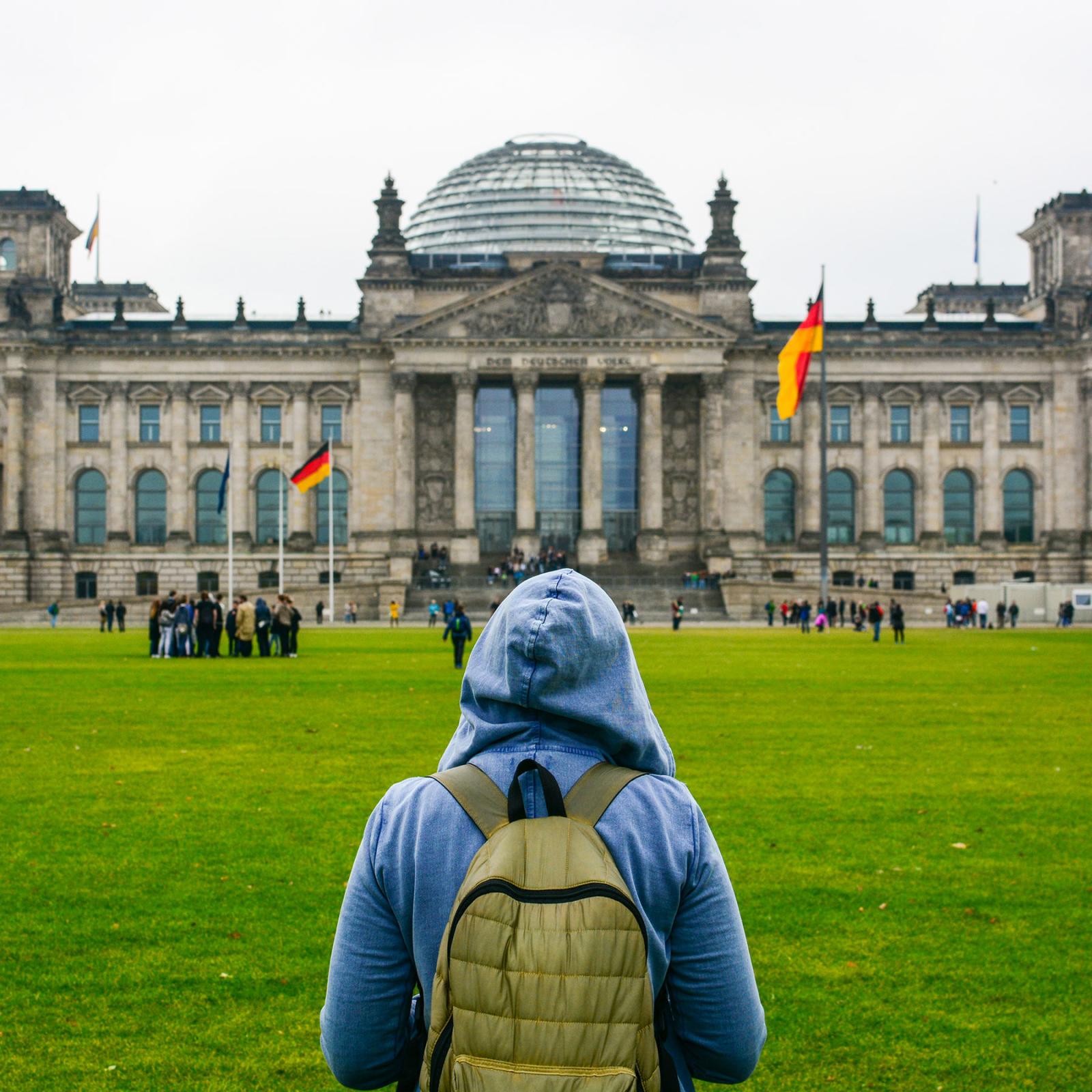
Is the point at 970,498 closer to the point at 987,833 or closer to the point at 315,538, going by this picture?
the point at 315,538

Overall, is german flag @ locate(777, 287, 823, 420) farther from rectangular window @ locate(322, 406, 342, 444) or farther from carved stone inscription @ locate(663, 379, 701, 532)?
rectangular window @ locate(322, 406, 342, 444)

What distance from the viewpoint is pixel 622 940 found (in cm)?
400

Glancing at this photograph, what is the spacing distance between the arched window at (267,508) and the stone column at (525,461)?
1550 centimetres

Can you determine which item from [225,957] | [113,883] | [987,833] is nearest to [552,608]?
[225,957]

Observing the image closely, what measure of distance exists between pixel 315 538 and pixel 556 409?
1773cm

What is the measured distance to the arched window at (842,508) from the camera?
9881 centimetres

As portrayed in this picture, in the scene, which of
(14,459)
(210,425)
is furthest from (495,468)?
(14,459)

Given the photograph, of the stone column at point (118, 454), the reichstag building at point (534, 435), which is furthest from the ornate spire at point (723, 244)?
the stone column at point (118, 454)

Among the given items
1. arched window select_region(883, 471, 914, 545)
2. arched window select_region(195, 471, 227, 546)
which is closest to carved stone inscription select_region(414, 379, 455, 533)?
arched window select_region(195, 471, 227, 546)

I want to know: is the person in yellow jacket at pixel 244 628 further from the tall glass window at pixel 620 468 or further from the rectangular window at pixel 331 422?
the tall glass window at pixel 620 468

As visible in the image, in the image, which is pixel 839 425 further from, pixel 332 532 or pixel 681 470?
pixel 332 532

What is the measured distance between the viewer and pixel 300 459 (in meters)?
97.7

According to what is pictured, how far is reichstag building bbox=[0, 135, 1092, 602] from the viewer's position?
94688 millimetres

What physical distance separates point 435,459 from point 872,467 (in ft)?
93.3
